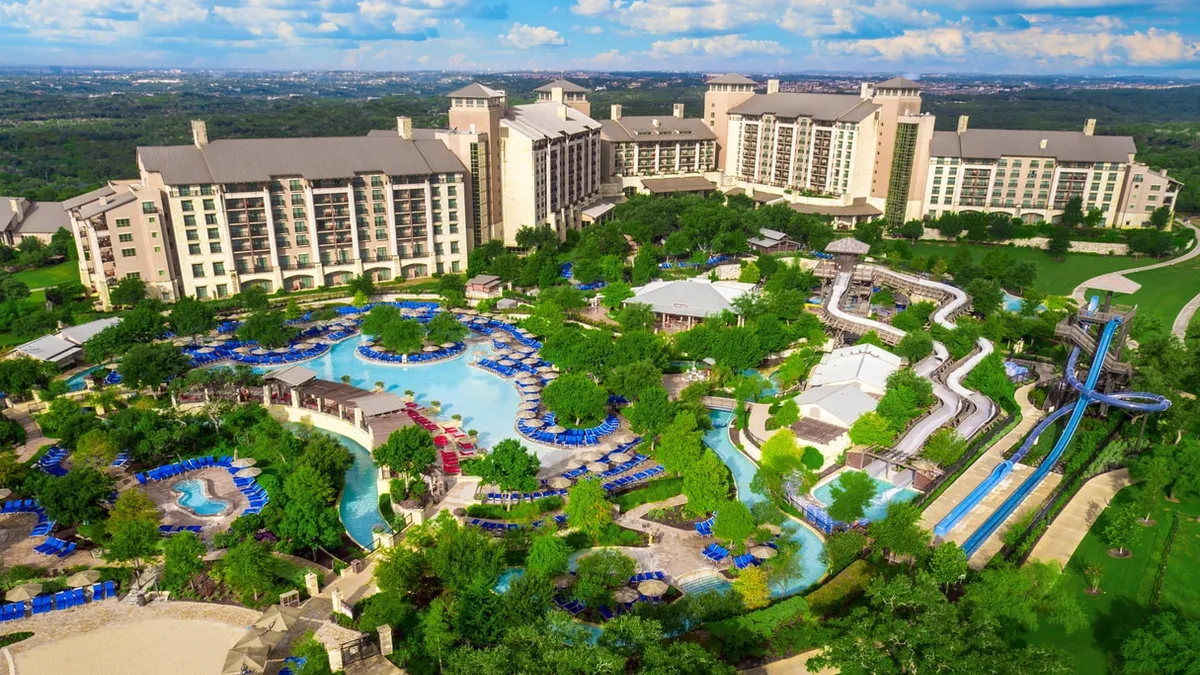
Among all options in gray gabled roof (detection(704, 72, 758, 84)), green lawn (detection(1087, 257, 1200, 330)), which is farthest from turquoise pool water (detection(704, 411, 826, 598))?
gray gabled roof (detection(704, 72, 758, 84))

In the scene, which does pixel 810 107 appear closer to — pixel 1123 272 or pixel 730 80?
pixel 730 80

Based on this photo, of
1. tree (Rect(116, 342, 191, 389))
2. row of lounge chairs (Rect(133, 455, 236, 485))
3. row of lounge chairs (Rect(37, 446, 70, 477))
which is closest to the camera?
row of lounge chairs (Rect(37, 446, 70, 477))

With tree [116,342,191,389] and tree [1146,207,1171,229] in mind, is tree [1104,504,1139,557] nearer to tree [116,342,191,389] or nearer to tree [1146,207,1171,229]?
tree [116,342,191,389]

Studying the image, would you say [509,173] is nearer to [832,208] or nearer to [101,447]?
[832,208]

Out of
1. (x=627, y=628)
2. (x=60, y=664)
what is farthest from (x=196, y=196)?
(x=627, y=628)

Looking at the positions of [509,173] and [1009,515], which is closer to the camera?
[1009,515]

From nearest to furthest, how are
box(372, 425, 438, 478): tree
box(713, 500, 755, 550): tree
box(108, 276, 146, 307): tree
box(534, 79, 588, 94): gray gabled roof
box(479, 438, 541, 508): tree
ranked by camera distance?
box(713, 500, 755, 550): tree < box(479, 438, 541, 508): tree < box(372, 425, 438, 478): tree < box(108, 276, 146, 307): tree < box(534, 79, 588, 94): gray gabled roof

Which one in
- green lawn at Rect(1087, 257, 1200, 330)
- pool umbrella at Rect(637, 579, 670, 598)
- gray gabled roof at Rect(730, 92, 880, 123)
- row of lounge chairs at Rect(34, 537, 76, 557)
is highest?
gray gabled roof at Rect(730, 92, 880, 123)
